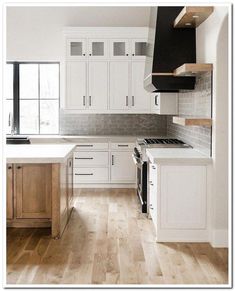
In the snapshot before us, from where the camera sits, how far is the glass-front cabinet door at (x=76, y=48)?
792 centimetres

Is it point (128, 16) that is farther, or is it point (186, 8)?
point (128, 16)

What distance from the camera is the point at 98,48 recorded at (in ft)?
26.2

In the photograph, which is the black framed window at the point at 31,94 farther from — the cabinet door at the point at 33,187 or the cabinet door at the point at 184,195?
the cabinet door at the point at 184,195

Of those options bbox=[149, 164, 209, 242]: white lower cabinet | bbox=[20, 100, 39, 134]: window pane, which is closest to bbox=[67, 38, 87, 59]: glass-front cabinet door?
bbox=[20, 100, 39, 134]: window pane

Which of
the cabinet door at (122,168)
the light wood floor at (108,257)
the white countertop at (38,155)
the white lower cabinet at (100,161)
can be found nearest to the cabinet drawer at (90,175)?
the white lower cabinet at (100,161)

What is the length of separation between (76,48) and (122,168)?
208cm

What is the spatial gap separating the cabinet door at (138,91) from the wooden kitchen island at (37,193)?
10.4 ft

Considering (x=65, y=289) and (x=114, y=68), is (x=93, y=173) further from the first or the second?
(x=65, y=289)

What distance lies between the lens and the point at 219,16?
4535 mm

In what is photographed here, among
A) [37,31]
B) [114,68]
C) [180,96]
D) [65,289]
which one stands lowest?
[65,289]

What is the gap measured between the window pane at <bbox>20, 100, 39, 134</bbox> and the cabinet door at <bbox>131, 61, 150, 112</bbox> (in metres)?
1.79

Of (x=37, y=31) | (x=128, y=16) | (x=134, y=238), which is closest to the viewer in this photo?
(x=134, y=238)

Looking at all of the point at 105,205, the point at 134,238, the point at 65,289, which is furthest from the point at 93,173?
the point at 65,289

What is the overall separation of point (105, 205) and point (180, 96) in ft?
5.90
